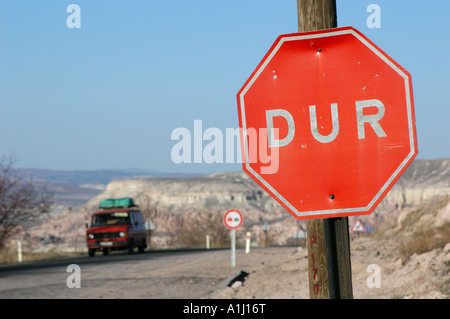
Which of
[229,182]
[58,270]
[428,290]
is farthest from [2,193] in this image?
[229,182]

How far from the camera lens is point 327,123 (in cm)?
410

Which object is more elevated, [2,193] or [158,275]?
[2,193]

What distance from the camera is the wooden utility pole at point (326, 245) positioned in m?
4.20

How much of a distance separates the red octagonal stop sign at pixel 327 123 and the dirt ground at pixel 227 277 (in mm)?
7520

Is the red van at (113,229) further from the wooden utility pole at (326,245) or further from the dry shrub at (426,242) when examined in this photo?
the wooden utility pole at (326,245)

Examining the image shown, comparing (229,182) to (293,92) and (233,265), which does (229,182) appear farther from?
(293,92)

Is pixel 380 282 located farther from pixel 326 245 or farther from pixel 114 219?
pixel 114 219

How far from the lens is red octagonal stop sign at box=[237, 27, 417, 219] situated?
402 cm

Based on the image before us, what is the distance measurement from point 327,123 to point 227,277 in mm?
15328

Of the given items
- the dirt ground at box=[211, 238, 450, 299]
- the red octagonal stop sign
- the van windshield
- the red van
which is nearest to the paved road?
the dirt ground at box=[211, 238, 450, 299]

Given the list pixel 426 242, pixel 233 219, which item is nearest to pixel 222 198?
pixel 233 219

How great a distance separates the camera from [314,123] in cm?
412

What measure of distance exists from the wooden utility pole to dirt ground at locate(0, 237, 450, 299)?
7.22 metres
